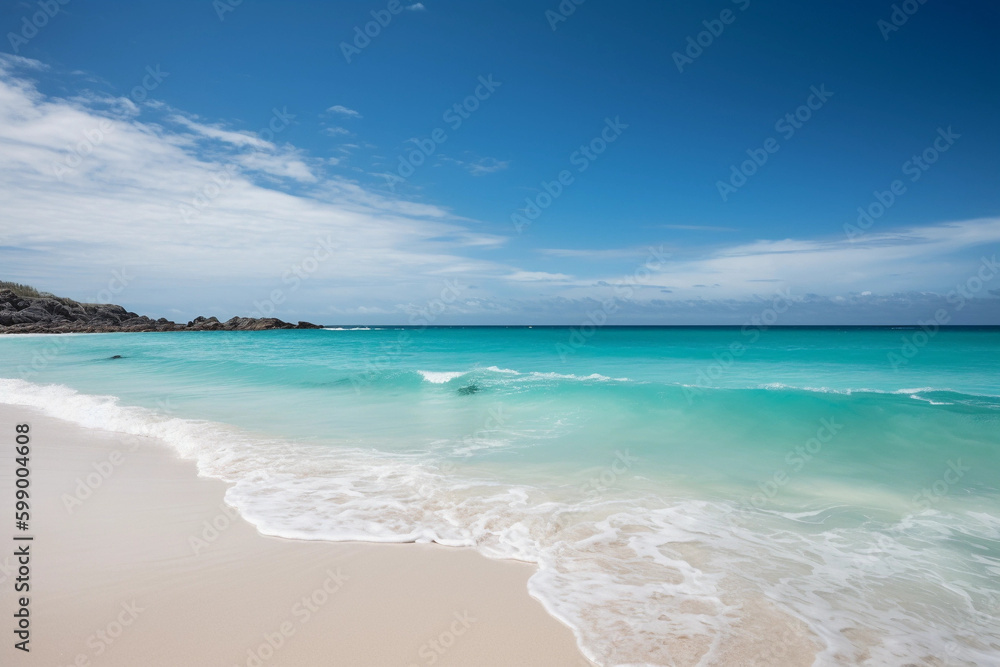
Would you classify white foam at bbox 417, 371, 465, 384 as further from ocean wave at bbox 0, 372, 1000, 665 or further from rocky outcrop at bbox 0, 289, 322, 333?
rocky outcrop at bbox 0, 289, 322, 333

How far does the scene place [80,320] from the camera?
68.5 metres

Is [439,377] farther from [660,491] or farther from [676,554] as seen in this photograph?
[676,554]

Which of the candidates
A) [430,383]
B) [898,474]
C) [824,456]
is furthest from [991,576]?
[430,383]

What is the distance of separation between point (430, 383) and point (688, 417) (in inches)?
357

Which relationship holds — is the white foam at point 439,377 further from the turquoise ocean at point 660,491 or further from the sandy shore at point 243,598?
the sandy shore at point 243,598

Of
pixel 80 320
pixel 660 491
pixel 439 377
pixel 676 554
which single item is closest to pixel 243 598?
pixel 676 554

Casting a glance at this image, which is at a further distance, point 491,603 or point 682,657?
point 491,603

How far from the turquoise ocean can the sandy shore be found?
0.32 metres

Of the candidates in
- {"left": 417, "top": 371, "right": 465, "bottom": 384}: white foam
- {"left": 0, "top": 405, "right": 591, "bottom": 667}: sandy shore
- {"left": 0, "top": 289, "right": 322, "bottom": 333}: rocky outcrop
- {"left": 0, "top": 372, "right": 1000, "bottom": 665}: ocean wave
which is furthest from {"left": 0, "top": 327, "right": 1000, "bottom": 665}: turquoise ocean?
{"left": 0, "top": 289, "right": 322, "bottom": 333}: rocky outcrop

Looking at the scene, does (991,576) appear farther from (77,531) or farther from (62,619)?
(77,531)

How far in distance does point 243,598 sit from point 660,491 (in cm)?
512

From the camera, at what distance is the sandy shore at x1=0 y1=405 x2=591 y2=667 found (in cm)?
304

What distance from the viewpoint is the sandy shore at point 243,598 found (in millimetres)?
3039

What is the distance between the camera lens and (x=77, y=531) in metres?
4.79
